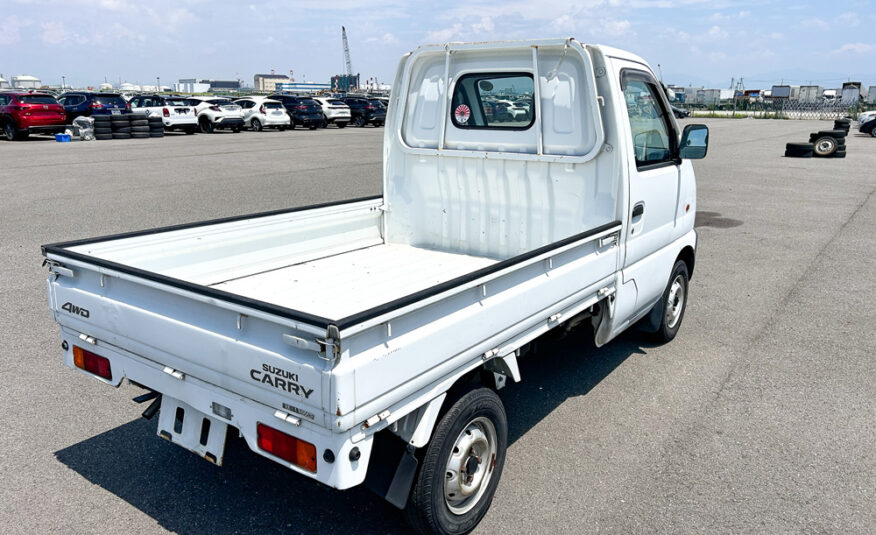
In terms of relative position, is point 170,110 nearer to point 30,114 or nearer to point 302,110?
point 30,114

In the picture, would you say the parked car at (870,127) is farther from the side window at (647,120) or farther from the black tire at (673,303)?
the side window at (647,120)

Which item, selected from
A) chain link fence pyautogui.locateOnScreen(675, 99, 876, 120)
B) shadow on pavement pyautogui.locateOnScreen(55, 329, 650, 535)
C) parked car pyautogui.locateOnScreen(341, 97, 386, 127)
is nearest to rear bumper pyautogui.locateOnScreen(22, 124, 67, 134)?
parked car pyautogui.locateOnScreen(341, 97, 386, 127)

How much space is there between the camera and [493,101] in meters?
4.88

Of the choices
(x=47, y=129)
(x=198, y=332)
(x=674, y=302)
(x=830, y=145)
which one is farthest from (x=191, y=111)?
(x=198, y=332)

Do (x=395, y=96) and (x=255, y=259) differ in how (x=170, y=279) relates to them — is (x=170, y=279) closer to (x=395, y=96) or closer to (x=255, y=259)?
(x=255, y=259)

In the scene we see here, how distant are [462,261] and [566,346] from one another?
1.45m

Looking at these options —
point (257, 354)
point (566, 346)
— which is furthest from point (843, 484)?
point (257, 354)

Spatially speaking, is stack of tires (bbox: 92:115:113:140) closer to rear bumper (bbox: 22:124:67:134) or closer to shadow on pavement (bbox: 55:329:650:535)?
rear bumper (bbox: 22:124:67:134)

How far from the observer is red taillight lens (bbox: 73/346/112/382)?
343cm

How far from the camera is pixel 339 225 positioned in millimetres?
5141

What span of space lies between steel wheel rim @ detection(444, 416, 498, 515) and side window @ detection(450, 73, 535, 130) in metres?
2.31

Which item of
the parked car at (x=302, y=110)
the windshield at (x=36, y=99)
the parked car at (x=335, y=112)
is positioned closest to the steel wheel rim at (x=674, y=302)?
the windshield at (x=36, y=99)

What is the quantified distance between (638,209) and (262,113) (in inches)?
1161

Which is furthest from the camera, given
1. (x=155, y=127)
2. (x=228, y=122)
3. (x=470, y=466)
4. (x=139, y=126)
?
(x=228, y=122)
